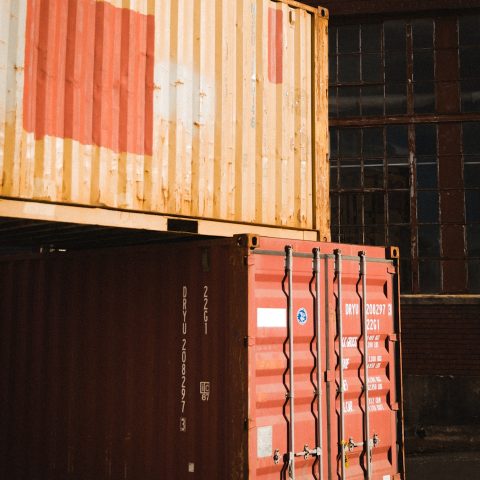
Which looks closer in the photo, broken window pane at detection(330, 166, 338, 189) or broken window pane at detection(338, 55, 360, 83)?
broken window pane at detection(330, 166, 338, 189)

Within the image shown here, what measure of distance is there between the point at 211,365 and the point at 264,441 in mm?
861

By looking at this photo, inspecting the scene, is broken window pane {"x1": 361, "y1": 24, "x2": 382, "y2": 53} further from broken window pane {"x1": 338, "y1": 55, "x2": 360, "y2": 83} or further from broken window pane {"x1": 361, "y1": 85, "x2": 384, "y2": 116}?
broken window pane {"x1": 361, "y1": 85, "x2": 384, "y2": 116}

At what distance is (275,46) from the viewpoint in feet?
29.5

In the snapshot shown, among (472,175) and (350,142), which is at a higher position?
(350,142)

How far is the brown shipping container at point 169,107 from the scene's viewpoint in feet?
23.1

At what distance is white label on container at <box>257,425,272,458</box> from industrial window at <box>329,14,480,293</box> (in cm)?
1014

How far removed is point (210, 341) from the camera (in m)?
7.64

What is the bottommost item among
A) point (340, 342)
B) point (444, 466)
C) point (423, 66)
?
point (444, 466)

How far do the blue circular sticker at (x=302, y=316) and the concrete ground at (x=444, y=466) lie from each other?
6.14 m

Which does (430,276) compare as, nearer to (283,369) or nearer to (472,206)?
(472,206)

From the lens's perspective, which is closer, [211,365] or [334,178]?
[211,365]

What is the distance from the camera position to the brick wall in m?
16.5

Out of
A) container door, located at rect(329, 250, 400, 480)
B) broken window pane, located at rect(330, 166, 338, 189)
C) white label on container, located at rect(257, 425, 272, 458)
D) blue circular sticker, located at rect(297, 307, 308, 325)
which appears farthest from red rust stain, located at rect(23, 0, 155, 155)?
broken window pane, located at rect(330, 166, 338, 189)

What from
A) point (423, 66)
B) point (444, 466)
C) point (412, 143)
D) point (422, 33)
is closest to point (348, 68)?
point (423, 66)
